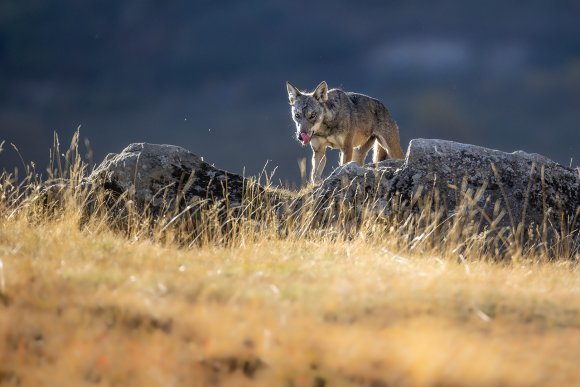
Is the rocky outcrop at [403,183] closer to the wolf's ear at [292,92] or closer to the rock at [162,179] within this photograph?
the rock at [162,179]

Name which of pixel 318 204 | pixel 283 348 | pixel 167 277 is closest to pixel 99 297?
pixel 167 277

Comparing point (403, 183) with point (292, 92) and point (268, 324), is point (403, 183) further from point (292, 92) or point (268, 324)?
point (268, 324)

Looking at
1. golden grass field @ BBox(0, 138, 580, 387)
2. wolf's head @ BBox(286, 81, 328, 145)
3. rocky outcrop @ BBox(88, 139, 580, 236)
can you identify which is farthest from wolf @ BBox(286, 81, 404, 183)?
golden grass field @ BBox(0, 138, 580, 387)

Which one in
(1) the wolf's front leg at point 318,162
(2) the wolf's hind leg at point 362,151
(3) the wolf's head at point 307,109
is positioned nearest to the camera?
(3) the wolf's head at point 307,109

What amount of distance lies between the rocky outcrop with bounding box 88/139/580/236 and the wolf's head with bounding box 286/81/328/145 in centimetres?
287

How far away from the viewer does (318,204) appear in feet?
28.9

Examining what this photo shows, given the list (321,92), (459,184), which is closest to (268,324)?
(459,184)

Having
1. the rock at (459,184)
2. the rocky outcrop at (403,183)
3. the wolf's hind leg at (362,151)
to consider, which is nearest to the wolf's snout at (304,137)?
the wolf's hind leg at (362,151)

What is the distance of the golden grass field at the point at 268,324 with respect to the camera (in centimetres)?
308

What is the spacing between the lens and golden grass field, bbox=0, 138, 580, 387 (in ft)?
10.1

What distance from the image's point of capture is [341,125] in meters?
12.8

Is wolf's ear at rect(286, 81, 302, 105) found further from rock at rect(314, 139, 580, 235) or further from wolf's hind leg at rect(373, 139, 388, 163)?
rock at rect(314, 139, 580, 235)

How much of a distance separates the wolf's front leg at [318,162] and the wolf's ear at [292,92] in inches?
43.7

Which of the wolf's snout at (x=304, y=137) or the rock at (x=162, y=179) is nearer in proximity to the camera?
the rock at (x=162, y=179)
